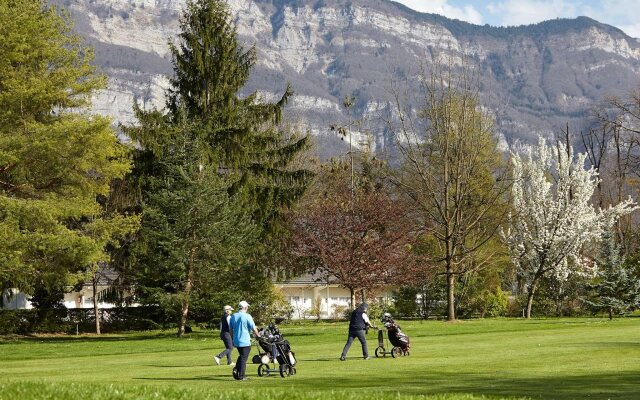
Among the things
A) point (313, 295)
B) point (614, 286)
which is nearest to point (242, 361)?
point (614, 286)

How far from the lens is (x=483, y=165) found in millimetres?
65312

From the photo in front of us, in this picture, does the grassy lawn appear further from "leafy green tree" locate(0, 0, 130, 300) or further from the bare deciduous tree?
the bare deciduous tree

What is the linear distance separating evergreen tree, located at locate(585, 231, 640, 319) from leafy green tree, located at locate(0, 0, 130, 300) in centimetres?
2991

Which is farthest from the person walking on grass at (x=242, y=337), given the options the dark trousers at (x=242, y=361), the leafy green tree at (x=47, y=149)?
the leafy green tree at (x=47, y=149)

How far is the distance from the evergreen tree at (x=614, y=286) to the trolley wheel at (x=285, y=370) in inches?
1431

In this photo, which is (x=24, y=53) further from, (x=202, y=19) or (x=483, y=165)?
(x=483, y=165)

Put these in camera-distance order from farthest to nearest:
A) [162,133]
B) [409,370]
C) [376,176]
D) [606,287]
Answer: [376,176], [606,287], [162,133], [409,370]

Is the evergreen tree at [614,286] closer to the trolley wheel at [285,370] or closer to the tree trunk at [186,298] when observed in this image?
the tree trunk at [186,298]

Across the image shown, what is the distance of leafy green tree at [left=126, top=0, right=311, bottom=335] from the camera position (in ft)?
138

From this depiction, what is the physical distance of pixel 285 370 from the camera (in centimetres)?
2114

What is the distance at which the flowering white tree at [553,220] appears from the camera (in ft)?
194

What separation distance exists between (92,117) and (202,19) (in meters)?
13.3

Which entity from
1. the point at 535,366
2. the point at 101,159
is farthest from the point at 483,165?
the point at 535,366

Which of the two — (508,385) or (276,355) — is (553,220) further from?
(508,385)
